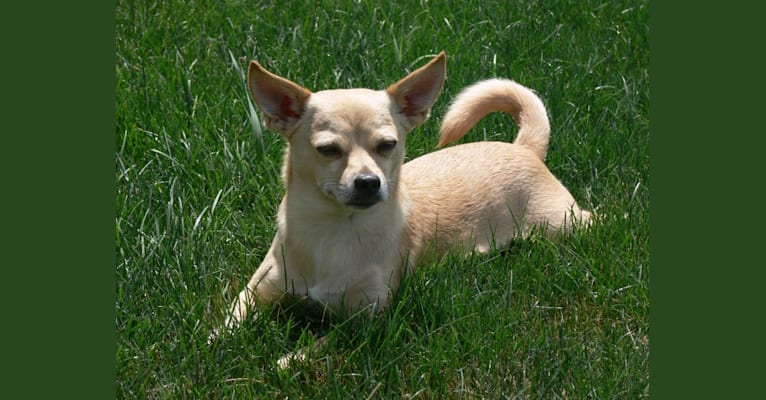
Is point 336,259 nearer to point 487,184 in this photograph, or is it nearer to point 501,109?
point 487,184

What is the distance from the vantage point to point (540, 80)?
5.29m

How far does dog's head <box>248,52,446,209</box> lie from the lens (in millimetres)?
3379

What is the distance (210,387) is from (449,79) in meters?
2.45

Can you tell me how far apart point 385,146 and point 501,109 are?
4.15 feet

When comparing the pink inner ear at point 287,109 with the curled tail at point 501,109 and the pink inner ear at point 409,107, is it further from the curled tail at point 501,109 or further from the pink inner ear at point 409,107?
the curled tail at point 501,109

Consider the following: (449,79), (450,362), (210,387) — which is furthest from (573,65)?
(210,387)

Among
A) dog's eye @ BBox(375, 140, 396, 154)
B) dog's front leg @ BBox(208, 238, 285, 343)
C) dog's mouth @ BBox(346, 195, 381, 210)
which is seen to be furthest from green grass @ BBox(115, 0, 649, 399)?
dog's eye @ BBox(375, 140, 396, 154)

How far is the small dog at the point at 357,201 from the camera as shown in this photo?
11.3ft

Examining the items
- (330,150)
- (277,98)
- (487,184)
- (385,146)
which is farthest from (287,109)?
(487,184)

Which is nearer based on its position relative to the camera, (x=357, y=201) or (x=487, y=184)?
(x=357, y=201)

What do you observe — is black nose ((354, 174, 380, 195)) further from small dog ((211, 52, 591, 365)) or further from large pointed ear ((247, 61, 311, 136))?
large pointed ear ((247, 61, 311, 136))

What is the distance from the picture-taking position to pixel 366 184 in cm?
333

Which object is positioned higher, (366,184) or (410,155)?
(366,184)

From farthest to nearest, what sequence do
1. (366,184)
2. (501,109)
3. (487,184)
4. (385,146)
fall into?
(501,109), (487,184), (385,146), (366,184)
